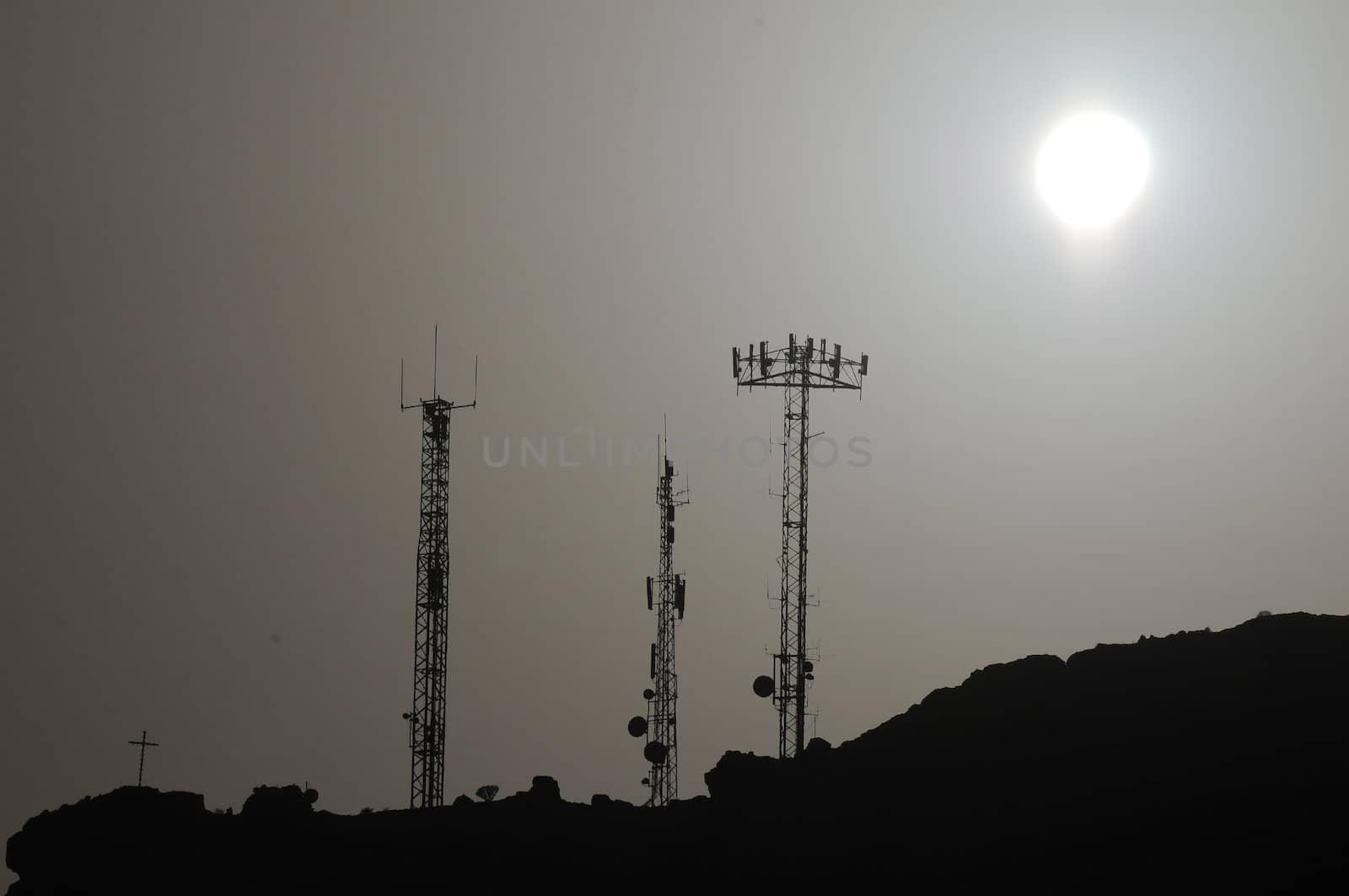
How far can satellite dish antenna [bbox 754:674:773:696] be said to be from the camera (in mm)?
60750

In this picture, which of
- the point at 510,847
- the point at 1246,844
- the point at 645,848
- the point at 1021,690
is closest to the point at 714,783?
the point at 645,848

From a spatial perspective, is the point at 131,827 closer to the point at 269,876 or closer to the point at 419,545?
the point at 269,876

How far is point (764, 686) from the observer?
60.8 meters

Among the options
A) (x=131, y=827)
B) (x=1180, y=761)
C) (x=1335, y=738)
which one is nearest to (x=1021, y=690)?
(x=1180, y=761)

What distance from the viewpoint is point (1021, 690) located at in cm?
4916

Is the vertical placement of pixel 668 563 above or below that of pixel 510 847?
above

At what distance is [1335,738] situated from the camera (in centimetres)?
4278

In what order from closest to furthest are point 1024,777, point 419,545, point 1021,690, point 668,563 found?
point 1024,777, point 1021,690, point 419,545, point 668,563

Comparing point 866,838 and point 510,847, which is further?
point 510,847

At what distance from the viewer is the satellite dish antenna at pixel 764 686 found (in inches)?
2392

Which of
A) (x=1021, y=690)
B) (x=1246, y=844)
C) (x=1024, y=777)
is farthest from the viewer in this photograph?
(x=1021, y=690)

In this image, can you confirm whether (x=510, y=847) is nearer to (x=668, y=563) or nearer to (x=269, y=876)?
(x=269, y=876)

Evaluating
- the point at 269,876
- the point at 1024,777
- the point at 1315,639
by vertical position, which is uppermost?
the point at 1315,639

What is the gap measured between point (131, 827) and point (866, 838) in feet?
78.0
